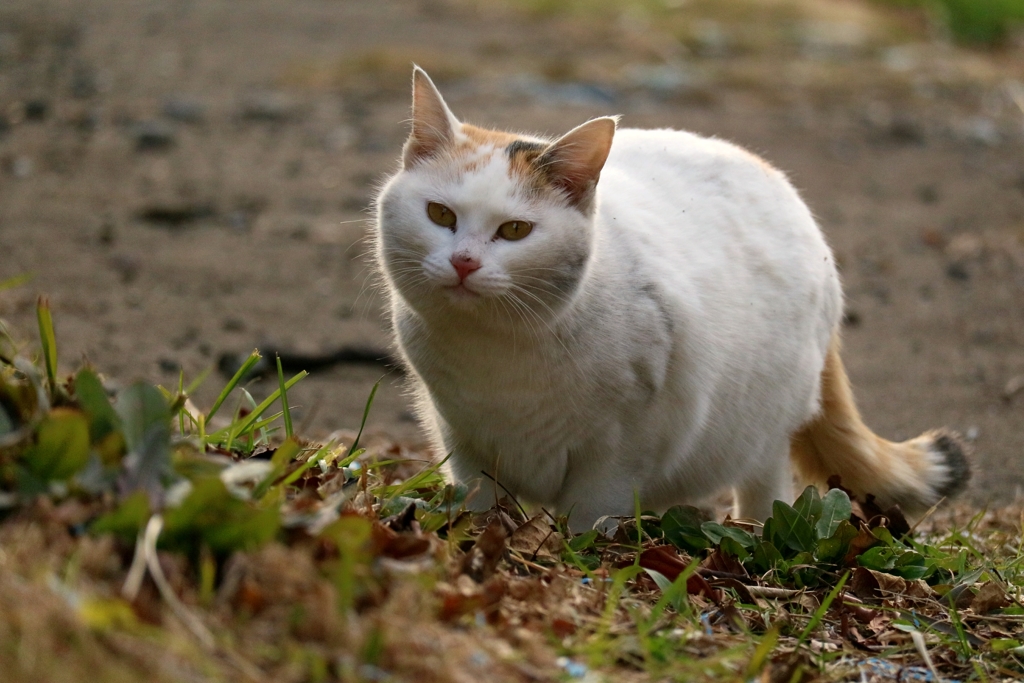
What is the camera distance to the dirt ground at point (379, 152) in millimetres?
4859

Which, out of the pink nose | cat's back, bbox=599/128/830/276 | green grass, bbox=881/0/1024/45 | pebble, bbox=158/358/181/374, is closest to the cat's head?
the pink nose

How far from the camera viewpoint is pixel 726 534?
2.70 meters

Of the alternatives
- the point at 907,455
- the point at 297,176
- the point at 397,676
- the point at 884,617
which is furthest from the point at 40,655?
the point at 297,176

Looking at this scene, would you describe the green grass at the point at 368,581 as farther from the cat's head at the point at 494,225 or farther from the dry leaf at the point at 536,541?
the cat's head at the point at 494,225

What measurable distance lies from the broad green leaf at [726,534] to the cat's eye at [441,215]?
100cm

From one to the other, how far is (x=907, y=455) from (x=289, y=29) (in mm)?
9701

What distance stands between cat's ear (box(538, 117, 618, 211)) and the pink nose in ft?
1.24

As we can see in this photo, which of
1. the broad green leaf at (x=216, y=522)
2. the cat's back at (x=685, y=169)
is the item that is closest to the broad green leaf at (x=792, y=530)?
the cat's back at (x=685, y=169)

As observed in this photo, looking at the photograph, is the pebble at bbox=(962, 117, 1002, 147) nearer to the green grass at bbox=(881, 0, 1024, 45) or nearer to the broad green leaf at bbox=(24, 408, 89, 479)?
the green grass at bbox=(881, 0, 1024, 45)

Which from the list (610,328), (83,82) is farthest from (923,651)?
(83,82)

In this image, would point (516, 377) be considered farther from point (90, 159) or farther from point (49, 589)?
point (90, 159)

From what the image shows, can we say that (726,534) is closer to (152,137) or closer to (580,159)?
(580,159)

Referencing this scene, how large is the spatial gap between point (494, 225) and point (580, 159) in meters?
0.29

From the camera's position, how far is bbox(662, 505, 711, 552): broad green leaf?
8.94 ft
